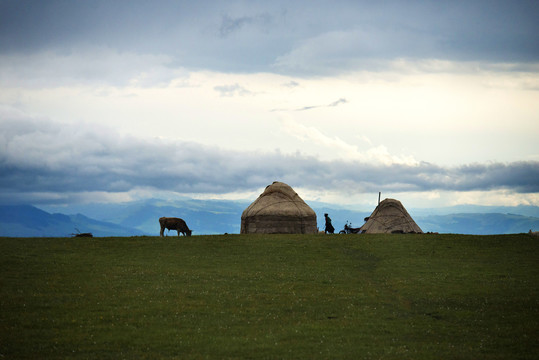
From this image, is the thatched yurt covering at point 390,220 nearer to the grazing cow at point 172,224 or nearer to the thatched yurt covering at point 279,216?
the thatched yurt covering at point 279,216

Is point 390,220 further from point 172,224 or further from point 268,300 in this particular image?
point 268,300

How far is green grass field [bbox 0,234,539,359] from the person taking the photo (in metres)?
20.4

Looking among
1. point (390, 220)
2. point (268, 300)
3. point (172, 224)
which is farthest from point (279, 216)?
point (268, 300)

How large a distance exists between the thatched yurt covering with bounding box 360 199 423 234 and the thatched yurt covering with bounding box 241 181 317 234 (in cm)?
783

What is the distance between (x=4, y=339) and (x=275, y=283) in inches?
590

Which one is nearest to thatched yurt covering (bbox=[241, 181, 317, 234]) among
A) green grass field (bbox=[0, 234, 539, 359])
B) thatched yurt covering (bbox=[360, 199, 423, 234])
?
thatched yurt covering (bbox=[360, 199, 423, 234])

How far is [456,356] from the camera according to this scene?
63.4 ft

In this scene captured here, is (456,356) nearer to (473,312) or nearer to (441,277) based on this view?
(473,312)

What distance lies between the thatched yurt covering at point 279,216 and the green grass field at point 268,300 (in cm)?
1132

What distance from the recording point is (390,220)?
64000mm

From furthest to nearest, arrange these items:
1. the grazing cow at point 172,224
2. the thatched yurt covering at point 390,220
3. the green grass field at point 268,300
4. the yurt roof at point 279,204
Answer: the thatched yurt covering at point 390,220 < the yurt roof at point 279,204 < the grazing cow at point 172,224 < the green grass field at point 268,300

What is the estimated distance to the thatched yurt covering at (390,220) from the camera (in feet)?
209

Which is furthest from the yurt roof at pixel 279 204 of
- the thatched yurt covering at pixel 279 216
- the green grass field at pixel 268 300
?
the green grass field at pixel 268 300

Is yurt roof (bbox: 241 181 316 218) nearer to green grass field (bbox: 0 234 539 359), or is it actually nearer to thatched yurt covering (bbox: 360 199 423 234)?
thatched yurt covering (bbox: 360 199 423 234)
